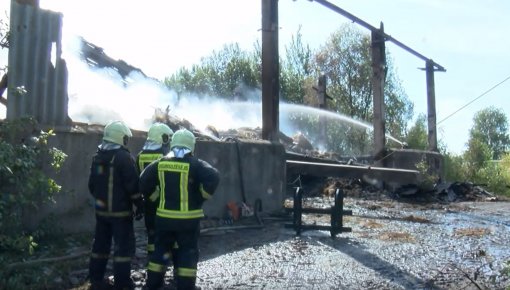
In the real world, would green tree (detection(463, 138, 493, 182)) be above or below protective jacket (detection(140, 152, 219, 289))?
above

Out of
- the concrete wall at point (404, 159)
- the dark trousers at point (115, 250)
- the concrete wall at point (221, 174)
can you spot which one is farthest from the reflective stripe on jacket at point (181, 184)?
the concrete wall at point (404, 159)

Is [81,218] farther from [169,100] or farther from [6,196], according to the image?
[169,100]

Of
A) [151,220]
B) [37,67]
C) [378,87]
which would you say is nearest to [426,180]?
[378,87]

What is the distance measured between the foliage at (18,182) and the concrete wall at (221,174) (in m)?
0.91

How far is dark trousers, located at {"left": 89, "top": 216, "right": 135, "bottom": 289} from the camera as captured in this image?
6.25m

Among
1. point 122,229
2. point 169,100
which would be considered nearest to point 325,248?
point 122,229

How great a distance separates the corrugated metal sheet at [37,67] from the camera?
754cm

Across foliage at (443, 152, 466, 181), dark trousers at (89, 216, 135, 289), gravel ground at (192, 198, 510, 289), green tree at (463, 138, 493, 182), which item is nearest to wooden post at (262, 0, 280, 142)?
gravel ground at (192, 198, 510, 289)

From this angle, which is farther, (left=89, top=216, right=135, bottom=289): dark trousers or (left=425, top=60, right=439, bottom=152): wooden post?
(left=425, top=60, right=439, bottom=152): wooden post

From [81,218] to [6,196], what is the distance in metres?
2.09

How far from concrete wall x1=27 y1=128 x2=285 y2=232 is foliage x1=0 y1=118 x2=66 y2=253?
91 cm

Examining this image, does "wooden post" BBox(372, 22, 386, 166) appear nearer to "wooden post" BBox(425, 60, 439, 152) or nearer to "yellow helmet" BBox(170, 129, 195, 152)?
"wooden post" BBox(425, 60, 439, 152)

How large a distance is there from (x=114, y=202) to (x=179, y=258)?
91cm

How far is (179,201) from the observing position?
6.17m
